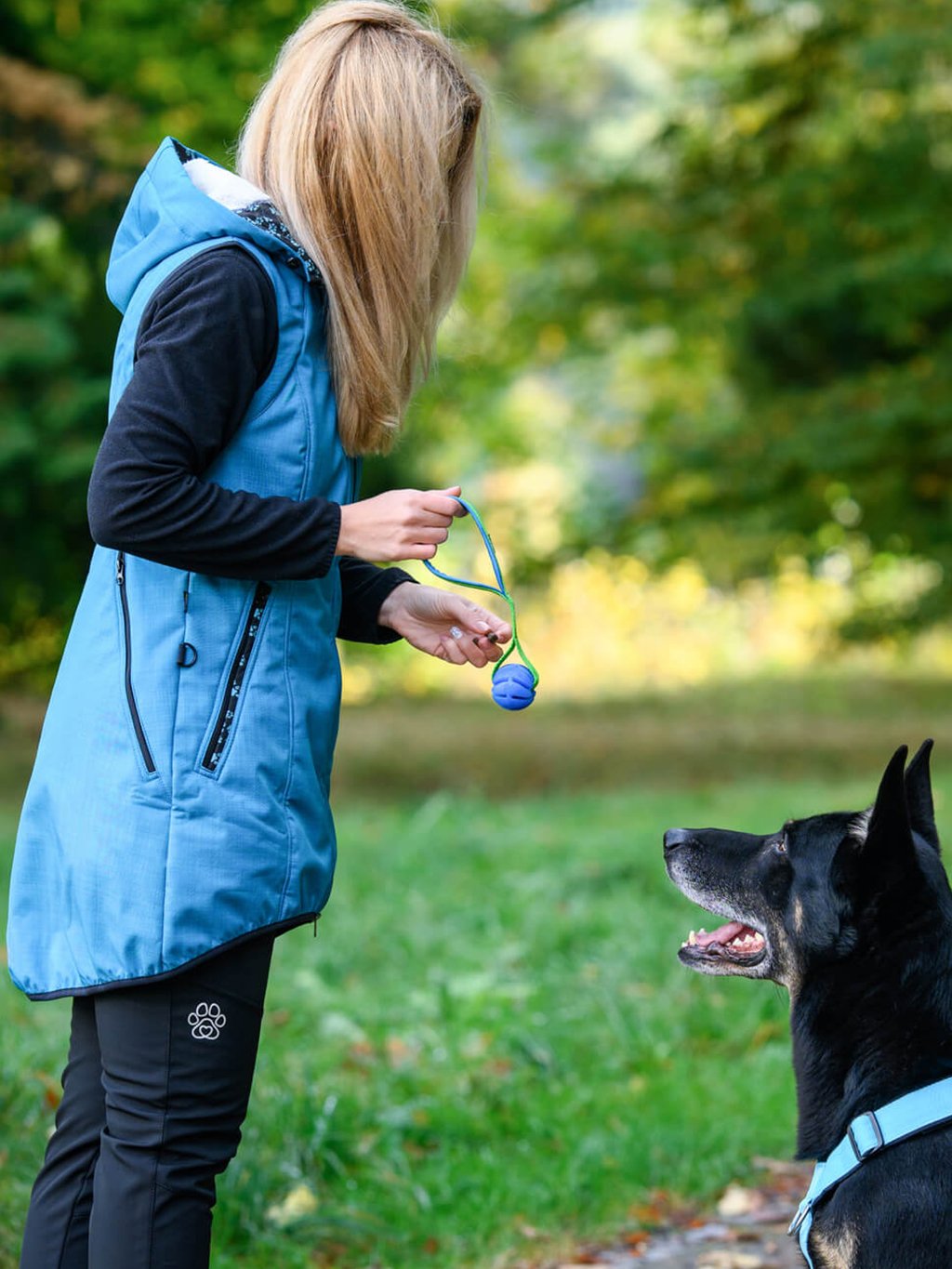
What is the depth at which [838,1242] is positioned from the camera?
240 cm

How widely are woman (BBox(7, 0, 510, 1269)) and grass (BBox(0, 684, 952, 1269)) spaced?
130cm

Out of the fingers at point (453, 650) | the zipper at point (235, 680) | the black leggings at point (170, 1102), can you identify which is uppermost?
the fingers at point (453, 650)

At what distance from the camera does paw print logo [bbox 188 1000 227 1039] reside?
2.10 m

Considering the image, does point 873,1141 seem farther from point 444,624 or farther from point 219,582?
point 219,582

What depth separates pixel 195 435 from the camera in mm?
2025

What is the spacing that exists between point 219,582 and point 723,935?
1.34 meters

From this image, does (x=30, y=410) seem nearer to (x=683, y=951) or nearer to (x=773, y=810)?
(x=773, y=810)

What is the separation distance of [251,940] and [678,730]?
34.1 ft

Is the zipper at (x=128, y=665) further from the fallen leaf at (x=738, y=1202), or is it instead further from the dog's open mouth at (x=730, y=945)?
the fallen leaf at (x=738, y=1202)

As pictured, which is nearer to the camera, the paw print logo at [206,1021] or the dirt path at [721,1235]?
the paw print logo at [206,1021]

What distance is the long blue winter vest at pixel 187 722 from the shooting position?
2053mm

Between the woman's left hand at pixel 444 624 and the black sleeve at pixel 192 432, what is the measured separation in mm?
441

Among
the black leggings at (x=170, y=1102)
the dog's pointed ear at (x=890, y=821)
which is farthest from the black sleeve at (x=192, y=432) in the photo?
the dog's pointed ear at (x=890, y=821)

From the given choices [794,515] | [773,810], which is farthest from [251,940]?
[794,515]
